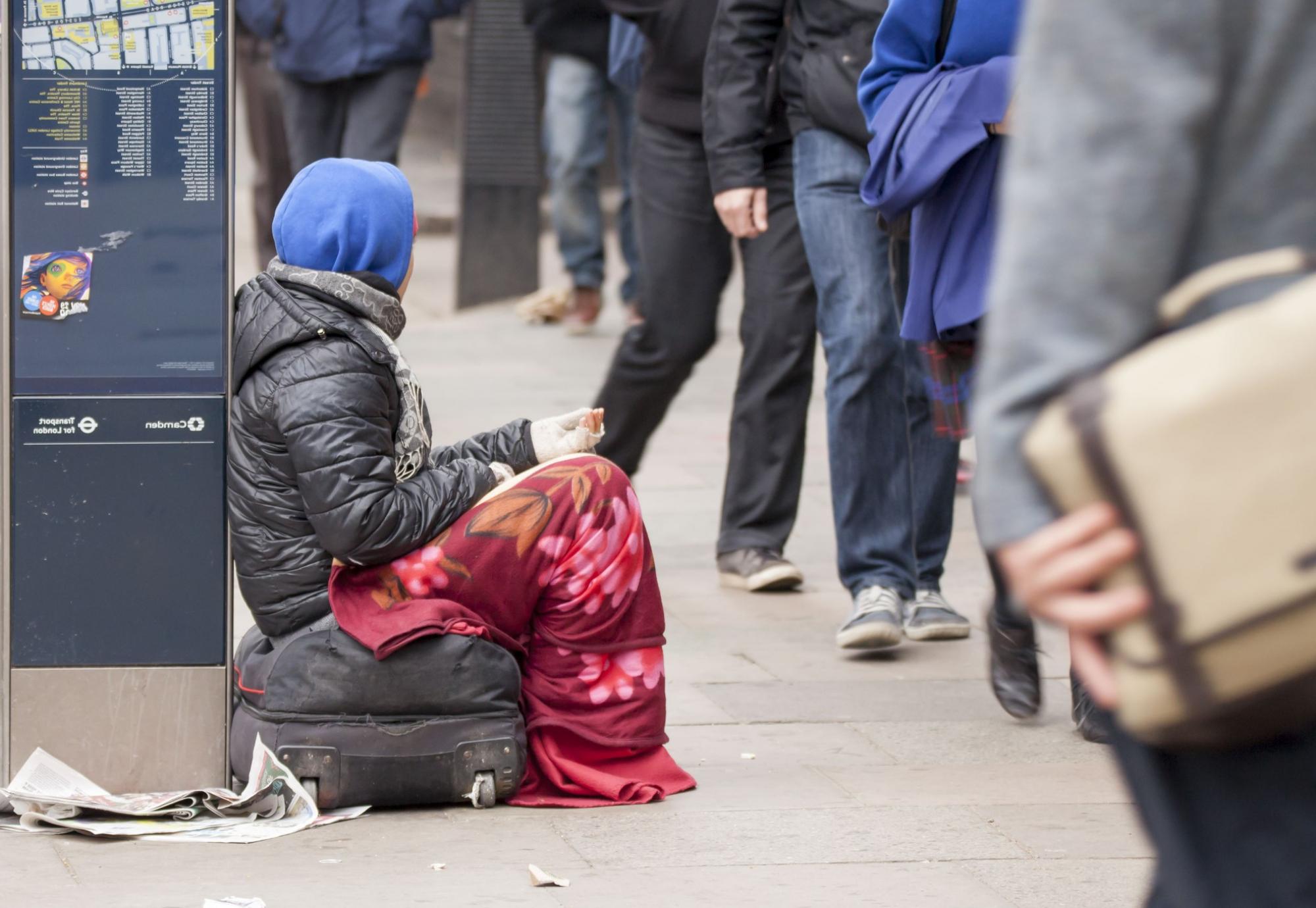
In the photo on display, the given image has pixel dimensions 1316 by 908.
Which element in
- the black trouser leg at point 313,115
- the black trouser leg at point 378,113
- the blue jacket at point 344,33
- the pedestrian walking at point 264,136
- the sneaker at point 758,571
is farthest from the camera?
the pedestrian walking at point 264,136

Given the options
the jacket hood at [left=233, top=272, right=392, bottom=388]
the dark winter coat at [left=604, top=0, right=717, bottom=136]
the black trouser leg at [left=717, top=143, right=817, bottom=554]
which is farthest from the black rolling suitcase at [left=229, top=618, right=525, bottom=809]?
the dark winter coat at [left=604, top=0, right=717, bottom=136]

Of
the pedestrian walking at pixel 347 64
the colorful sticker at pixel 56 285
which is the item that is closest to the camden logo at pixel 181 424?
the colorful sticker at pixel 56 285

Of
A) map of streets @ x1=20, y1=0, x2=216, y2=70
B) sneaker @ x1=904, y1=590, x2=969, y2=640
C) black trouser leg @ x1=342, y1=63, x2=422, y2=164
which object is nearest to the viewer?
map of streets @ x1=20, y1=0, x2=216, y2=70

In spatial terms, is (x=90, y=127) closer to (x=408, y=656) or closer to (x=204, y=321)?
(x=204, y=321)

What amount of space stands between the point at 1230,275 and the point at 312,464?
2238mm

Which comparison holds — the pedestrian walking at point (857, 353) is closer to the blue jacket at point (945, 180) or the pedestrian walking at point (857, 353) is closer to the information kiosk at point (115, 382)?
the blue jacket at point (945, 180)

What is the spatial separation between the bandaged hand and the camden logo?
0.64 metres

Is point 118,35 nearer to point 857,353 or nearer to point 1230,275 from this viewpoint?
point 857,353

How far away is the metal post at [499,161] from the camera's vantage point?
10586mm

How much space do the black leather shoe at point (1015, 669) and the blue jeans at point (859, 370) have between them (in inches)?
29.4

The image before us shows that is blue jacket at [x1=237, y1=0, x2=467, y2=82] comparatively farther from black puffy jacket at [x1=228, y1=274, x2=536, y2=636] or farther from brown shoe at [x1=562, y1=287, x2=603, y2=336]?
black puffy jacket at [x1=228, y1=274, x2=536, y2=636]

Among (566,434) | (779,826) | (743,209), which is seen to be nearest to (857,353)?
(743,209)

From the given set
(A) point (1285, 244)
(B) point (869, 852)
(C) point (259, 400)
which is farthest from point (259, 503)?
(A) point (1285, 244)

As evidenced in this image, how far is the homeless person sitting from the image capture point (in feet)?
11.5
